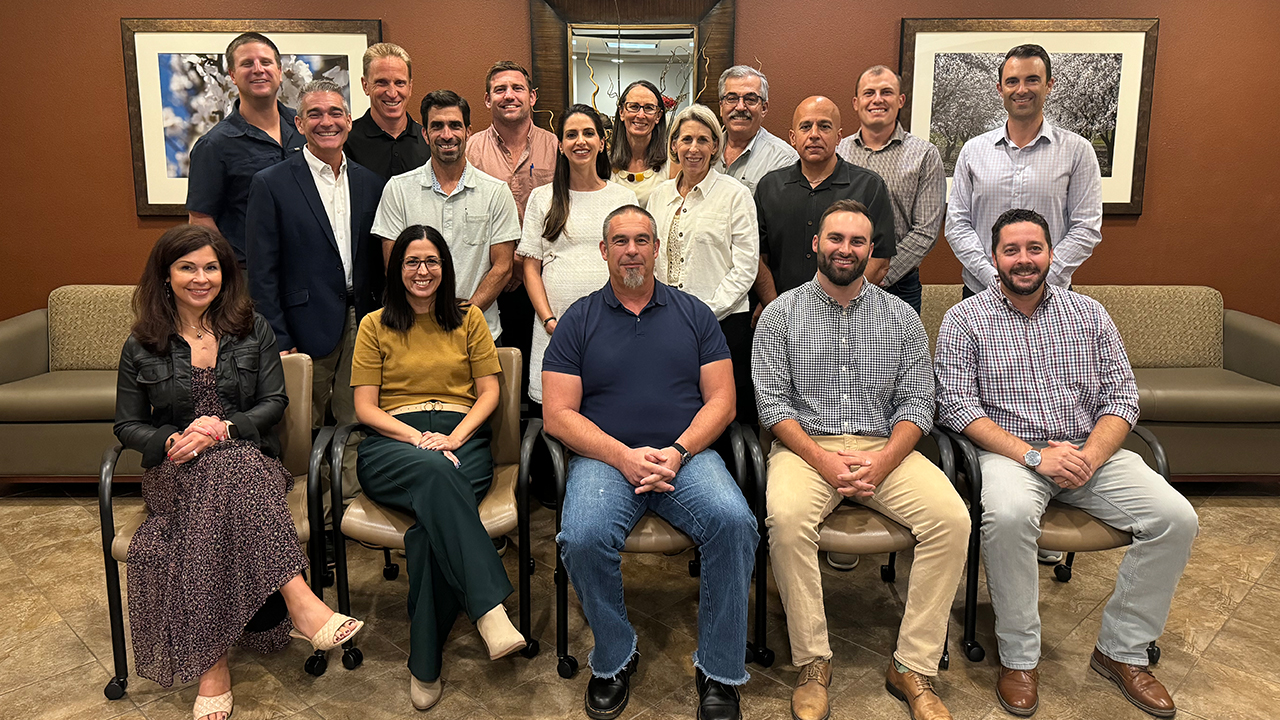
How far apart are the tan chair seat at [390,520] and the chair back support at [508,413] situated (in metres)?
0.27

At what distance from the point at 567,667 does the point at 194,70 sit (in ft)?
12.7

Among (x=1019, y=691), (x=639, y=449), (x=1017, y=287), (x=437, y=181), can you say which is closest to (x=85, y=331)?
(x=437, y=181)

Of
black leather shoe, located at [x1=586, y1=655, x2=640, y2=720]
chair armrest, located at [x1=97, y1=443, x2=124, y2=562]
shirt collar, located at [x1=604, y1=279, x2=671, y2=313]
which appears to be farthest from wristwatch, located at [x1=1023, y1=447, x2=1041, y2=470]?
chair armrest, located at [x1=97, y1=443, x2=124, y2=562]

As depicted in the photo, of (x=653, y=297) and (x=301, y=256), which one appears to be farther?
(x=301, y=256)

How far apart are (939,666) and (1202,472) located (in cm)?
226

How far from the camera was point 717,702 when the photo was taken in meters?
2.41

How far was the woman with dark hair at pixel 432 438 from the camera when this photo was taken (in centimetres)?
246

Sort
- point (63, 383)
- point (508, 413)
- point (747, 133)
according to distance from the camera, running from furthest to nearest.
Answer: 1. point (63, 383)
2. point (747, 133)
3. point (508, 413)

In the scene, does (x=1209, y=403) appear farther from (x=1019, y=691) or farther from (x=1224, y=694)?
(x=1019, y=691)

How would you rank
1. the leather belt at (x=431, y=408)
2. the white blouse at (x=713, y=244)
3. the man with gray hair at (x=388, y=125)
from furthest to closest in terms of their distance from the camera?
the man with gray hair at (x=388, y=125)
the white blouse at (x=713, y=244)
the leather belt at (x=431, y=408)

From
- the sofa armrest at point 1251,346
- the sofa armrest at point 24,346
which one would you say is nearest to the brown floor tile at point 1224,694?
the sofa armrest at point 1251,346

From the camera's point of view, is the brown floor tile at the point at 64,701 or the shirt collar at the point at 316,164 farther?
the shirt collar at the point at 316,164

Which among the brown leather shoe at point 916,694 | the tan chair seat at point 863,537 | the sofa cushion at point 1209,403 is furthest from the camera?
the sofa cushion at point 1209,403

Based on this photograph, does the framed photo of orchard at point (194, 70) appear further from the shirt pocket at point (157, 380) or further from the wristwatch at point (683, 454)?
the wristwatch at point (683, 454)
